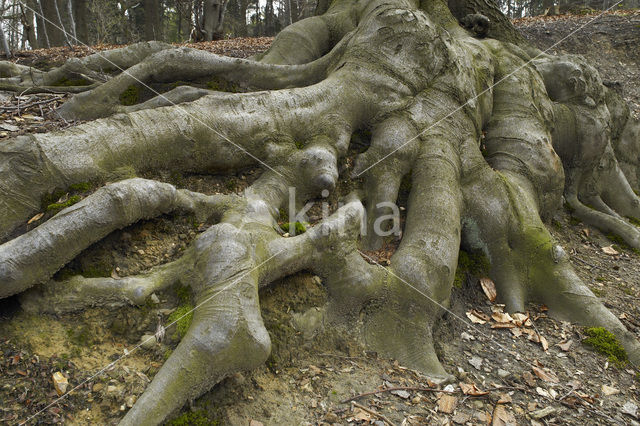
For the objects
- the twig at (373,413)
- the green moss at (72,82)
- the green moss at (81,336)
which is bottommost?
the twig at (373,413)

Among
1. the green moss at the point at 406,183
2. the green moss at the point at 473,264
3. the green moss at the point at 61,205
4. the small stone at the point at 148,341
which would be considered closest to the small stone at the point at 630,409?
the green moss at the point at 473,264

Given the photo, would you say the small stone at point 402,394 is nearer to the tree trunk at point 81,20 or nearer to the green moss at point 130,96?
the green moss at point 130,96

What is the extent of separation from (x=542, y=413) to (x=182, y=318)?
7.91 feet

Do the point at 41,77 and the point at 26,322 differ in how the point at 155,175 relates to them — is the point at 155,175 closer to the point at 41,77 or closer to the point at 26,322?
the point at 26,322

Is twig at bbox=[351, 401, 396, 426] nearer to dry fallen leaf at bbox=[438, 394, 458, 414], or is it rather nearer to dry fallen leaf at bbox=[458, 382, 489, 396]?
dry fallen leaf at bbox=[438, 394, 458, 414]

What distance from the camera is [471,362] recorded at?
132 inches

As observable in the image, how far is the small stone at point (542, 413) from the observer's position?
2860mm

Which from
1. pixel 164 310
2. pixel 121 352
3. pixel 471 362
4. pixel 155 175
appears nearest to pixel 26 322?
pixel 121 352

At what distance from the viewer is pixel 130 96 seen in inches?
177

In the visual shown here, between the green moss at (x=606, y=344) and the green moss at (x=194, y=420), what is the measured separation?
3158mm

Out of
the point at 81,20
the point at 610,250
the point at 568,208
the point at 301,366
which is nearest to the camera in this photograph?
the point at 301,366

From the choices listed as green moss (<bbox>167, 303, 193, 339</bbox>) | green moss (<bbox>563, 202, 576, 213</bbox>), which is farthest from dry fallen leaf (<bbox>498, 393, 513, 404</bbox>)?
green moss (<bbox>563, 202, 576, 213</bbox>)

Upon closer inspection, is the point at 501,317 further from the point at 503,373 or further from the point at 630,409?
the point at 630,409

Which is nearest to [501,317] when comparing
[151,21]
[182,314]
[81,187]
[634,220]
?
[182,314]
